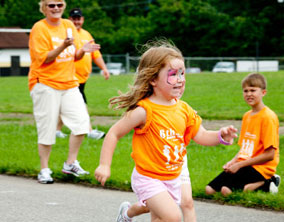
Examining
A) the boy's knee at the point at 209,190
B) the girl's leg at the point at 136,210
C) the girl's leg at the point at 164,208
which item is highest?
the girl's leg at the point at 164,208

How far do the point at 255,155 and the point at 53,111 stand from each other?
7.94 ft

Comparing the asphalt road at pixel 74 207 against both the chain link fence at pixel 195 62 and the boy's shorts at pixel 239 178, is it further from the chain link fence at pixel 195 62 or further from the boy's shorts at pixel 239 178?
the chain link fence at pixel 195 62

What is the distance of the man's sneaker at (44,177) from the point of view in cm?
641

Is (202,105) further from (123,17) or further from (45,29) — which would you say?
(123,17)

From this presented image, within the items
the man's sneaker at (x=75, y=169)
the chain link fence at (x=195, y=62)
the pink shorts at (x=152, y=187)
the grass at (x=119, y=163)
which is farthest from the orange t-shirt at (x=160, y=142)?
the chain link fence at (x=195, y=62)

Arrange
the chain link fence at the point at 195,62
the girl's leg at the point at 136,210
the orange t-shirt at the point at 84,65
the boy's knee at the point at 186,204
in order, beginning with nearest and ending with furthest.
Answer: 1. the boy's knee at the point at 186,204
2. the girl's leg at the point at 136,210
3. the orange t-shirt at the point at 84,65
4. the chain link fence at the point at 195,62

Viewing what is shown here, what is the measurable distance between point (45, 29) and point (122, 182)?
1.97 m

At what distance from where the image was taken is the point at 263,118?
5508 millimetres

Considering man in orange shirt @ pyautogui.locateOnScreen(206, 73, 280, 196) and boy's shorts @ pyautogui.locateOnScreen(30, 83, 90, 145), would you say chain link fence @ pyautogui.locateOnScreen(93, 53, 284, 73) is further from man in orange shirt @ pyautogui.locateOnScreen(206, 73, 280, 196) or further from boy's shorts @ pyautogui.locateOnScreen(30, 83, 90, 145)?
man in orange shirt @ pyautogui.locateOnScreen(206, 73, 280, 196)

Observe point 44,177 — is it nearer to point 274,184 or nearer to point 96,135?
point 274,184

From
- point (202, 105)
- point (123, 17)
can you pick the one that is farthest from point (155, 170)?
point (123, 17)

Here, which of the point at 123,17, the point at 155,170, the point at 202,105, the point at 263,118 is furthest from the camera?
the point at 123,17

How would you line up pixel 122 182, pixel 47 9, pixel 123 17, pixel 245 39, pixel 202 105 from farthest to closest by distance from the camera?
pixel 123 17 → pixel 245 39 → pixel 202 105 → pixel 47 9 → pixel 122 182

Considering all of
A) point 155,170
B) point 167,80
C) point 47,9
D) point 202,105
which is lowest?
point 202,105
